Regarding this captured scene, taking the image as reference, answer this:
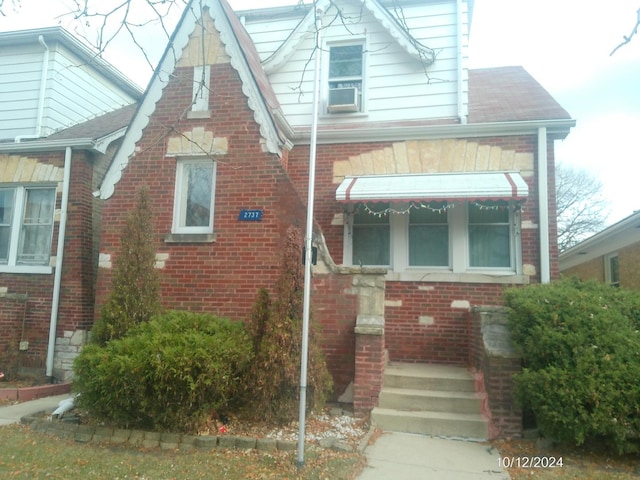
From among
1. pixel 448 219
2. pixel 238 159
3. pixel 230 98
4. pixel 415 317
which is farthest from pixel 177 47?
pixel 415 317

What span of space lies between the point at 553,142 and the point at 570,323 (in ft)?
12.9

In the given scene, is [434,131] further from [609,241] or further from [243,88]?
[609,241]

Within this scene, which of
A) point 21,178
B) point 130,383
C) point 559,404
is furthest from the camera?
point 21,178

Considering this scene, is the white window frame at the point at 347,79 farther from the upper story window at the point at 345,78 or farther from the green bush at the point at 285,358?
the green bush at the point at 285,358

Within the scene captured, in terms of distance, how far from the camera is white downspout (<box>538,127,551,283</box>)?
7699 mm

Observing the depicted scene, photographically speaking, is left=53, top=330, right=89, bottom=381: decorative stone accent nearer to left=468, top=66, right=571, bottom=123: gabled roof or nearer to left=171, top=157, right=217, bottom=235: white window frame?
left=171, top=157, right=217, bottom=235: white window frame

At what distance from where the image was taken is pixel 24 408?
6.98 meters

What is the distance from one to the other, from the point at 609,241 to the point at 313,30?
9.29 m

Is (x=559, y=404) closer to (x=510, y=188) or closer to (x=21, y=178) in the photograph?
(x=510, y=188)

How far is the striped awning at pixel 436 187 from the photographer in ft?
24.0

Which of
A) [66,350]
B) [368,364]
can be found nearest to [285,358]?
[368,364]

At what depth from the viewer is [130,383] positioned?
5.34m

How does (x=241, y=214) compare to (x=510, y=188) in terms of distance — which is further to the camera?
(x=241, y=214)
